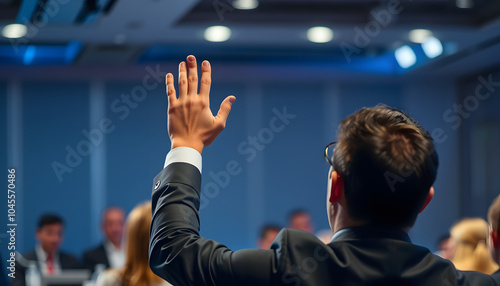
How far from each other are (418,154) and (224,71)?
21.4ft

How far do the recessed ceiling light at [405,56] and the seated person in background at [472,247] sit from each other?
4.05 meters

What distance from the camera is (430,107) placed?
305 inches

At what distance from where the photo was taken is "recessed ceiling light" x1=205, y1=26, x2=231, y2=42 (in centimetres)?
549

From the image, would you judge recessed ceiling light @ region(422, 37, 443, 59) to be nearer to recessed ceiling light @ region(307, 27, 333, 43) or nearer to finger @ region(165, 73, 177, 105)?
recessed ceiling light @ region(307, 27, 333, 43)

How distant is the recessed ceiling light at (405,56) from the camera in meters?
7.05

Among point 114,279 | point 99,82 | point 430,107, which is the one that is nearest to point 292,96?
point 430,107

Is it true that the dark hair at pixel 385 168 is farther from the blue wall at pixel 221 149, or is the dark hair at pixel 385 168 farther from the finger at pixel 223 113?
the blue wall at pixel 221 149

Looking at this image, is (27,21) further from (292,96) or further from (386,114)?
(386,114)

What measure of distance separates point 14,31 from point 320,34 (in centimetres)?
263

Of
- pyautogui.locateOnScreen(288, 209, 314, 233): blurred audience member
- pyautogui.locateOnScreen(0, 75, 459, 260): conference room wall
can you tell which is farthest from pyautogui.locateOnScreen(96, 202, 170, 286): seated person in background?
pyautogui.locateOnScreen(0, 75, 459, 260): conference room wall

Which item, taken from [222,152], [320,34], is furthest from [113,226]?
[320,34]

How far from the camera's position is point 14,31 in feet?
17.7

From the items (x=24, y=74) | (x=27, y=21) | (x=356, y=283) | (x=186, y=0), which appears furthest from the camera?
(x=24, y=74)

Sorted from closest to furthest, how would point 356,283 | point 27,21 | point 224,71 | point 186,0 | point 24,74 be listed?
point 356,283 < point 186,0 < point 27,21 < point 24,74 < point 224,71
